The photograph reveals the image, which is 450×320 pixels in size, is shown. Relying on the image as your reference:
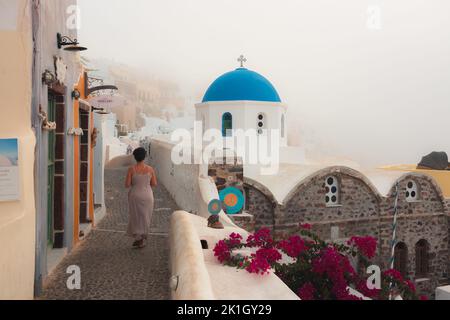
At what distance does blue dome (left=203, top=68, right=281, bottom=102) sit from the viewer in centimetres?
1745

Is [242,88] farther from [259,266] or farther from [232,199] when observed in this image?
[259,266]

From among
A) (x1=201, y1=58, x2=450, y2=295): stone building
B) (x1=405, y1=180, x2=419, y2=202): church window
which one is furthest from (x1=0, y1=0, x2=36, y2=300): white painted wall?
(x1=405, y1=180, x2=419, y2=202): church window

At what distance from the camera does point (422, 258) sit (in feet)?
53.4

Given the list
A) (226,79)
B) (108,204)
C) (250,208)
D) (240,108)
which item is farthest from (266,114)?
(108,204)

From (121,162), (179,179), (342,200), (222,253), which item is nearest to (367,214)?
(342,200)

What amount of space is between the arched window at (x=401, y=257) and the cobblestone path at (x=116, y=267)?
1006 centimetres

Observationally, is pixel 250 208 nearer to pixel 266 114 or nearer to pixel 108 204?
pixel 108 204

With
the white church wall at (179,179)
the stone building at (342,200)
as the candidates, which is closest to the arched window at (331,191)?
the stone building at (342,200)

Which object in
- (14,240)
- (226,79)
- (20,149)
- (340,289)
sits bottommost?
(340,289)

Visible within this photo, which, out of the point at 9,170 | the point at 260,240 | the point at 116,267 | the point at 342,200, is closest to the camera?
the point at 9,170

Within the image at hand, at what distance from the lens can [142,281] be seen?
202 inches

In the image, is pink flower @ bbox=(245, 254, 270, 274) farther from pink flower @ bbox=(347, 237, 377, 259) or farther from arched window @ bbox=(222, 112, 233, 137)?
arched window @ bbox=(222, 112, 233, 137)

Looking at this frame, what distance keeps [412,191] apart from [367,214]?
2.43 metres

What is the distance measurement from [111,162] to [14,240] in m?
20.3
